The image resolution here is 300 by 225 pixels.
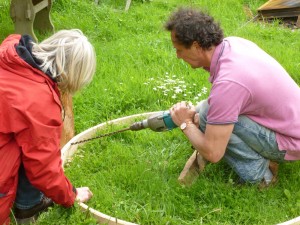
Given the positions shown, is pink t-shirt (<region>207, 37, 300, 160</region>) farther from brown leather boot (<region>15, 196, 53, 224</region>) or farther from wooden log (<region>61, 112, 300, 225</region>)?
brown leather boot (<region>15, 196, 53, 224</region>)

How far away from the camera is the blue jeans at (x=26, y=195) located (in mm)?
2873

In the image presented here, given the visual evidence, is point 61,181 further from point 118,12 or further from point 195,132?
point 118,12

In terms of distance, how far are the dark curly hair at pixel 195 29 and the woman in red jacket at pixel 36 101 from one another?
623 mm

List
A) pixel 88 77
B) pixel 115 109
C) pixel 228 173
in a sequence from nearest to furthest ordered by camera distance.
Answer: pixel 88 77
pixel 228 173
pixel 115 109

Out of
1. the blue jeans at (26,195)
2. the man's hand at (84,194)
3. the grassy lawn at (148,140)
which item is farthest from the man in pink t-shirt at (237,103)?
the blue jeans at (26,195)

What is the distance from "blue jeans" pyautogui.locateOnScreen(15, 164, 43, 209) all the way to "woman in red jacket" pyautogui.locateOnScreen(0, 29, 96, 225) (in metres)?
0.11

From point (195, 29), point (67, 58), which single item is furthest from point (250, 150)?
point (67, 58)

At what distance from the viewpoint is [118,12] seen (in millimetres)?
7234

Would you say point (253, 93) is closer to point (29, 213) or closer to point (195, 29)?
point (195, 29)

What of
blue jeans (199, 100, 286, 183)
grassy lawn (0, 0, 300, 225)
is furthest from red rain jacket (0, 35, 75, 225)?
blue jeans (199, 100, 286, 183)

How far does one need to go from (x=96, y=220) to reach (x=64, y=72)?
1.01 m

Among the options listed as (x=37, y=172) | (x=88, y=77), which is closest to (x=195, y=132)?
(x=88, y=77)

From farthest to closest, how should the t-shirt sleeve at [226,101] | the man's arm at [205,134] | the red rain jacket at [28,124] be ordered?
the man's arm at [205,134] < the t-shirt sleeve at [226,101] < the red rain jacket at [28,124]

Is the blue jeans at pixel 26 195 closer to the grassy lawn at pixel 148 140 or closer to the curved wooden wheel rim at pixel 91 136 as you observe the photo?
the grassy lawn at pixel 148 140
